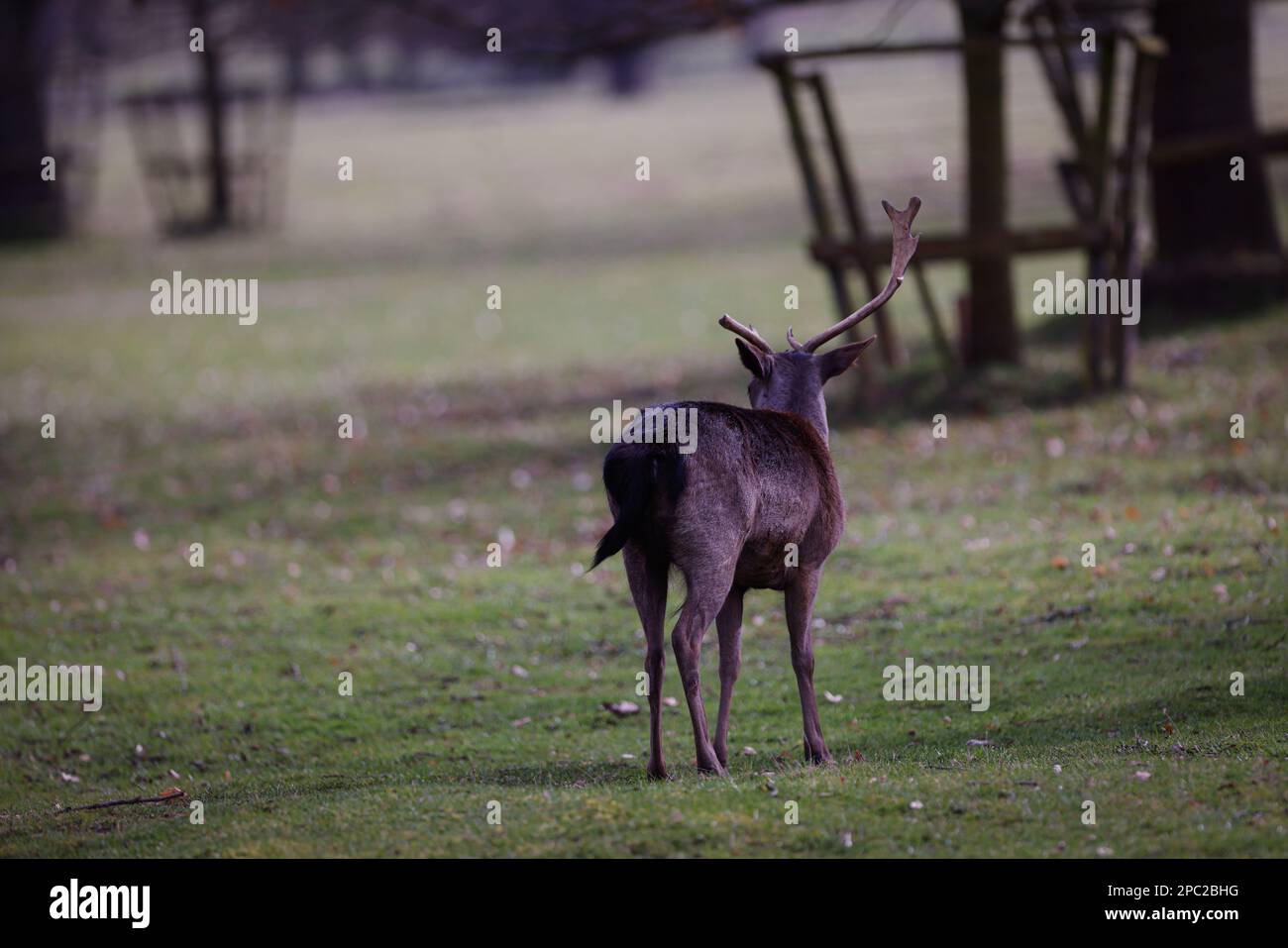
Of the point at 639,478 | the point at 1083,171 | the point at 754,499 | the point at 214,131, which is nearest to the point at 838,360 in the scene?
the point at 754,499

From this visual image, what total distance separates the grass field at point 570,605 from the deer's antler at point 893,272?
2179mm

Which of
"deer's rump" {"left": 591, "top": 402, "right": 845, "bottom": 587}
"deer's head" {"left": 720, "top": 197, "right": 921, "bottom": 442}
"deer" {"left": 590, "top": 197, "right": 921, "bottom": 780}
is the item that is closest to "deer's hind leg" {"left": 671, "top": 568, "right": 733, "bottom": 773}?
"deer" {"left": 590, "top": 197, "right": 921, "bottom": 780}

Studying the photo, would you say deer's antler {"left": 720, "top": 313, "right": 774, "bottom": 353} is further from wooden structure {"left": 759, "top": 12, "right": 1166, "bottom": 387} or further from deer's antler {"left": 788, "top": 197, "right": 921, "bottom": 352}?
wooden structure {"left": 759, "top": 12, "right": 1166, "bottom": 387}

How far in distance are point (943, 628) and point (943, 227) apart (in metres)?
11.3

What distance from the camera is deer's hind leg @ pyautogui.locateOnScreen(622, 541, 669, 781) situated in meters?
7.77

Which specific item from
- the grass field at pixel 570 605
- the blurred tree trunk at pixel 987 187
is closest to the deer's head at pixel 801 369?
the grass field at pixel 570 605

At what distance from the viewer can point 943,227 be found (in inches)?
835

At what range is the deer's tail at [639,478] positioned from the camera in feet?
24.3

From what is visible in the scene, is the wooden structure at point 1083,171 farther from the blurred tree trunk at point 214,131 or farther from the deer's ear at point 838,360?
the blurred tree trunk at point 214,131

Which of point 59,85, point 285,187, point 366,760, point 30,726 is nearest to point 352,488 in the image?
point 30,726

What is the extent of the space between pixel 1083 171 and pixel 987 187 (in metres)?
1.20

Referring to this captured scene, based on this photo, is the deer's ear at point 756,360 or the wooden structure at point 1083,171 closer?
the deer's ear at point 756,360

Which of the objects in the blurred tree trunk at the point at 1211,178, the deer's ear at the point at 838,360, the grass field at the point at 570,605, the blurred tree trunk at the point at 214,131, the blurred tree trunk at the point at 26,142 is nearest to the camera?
the grass field at the point at 570,605
